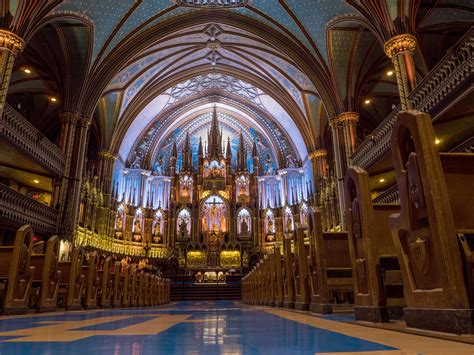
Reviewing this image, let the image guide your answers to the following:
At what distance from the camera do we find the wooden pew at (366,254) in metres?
3.37

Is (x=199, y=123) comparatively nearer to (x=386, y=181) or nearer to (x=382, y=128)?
(x=386, y=181)

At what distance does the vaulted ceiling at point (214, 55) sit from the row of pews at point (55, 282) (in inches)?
330

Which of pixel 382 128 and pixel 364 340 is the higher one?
pixel 382 128

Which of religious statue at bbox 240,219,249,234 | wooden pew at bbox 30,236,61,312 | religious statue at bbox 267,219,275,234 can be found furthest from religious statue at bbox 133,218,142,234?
wooden pew at bbox 30,236,61,312

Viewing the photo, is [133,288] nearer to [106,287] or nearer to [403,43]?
[106,287]

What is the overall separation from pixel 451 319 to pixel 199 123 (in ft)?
85.9

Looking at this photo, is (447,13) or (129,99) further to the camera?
(129,99)

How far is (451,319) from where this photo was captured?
2.23 metres

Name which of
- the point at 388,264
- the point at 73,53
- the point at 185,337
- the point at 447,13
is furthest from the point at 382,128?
the point at 73,53

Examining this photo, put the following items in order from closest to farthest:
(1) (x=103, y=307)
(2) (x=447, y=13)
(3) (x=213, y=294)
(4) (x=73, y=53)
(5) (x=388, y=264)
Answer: (5) (x=388, y=264) < (1) (x=103, y=307) < (2) (x=447, y=13) < (4) (x=73, y=53) < (3) (x=213, y=294)

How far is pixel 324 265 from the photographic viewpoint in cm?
480

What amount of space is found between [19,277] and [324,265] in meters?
5.15

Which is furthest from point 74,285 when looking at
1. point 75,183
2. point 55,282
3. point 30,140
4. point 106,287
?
point 75,183

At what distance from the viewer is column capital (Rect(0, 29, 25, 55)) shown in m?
11.1
